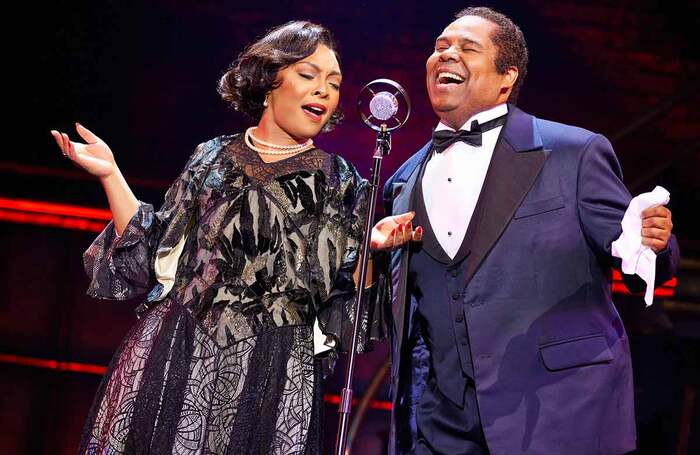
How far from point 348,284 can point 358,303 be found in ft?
A: 0.84

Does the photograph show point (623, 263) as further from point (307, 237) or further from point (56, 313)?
point (56, 313)

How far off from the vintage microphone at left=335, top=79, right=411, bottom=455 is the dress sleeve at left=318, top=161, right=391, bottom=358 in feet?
0.42

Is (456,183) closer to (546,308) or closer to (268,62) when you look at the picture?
(546,308)

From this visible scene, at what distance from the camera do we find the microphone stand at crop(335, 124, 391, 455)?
2061 mm

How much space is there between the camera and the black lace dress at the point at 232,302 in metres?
2.13

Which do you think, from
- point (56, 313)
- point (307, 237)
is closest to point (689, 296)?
point (307, 237)

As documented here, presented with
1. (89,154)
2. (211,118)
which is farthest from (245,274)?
(211,118)

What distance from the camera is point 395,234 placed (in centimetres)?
234

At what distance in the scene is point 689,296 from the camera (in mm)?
3928

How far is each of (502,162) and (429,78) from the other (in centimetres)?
41

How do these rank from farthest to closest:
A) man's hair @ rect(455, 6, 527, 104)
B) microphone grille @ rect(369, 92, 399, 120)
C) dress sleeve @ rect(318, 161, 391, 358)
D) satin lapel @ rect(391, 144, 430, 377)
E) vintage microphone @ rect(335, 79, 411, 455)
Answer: man's hair @ rect(455, 6, 527, 104) → satin lapel @ rect(391, 144, 430, 377) → dress sleeve @ rect(318, 161, 391, 358) → microphone grille @ rect(369, 92, 399, 120) → vintage microphone @ rect(335, 79, 411, 455)

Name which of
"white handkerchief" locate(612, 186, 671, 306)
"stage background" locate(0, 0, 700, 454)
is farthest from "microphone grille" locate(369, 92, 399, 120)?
"stage background" locate(0, 0, 700, 454)

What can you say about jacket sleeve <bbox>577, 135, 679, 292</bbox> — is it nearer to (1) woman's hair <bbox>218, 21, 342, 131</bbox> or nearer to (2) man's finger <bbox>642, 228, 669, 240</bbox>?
(2) man's finger <bbox>642, 228, 669, 240</bbox>

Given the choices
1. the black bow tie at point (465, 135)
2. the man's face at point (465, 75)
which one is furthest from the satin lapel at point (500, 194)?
the man's face at point (465, 75)
